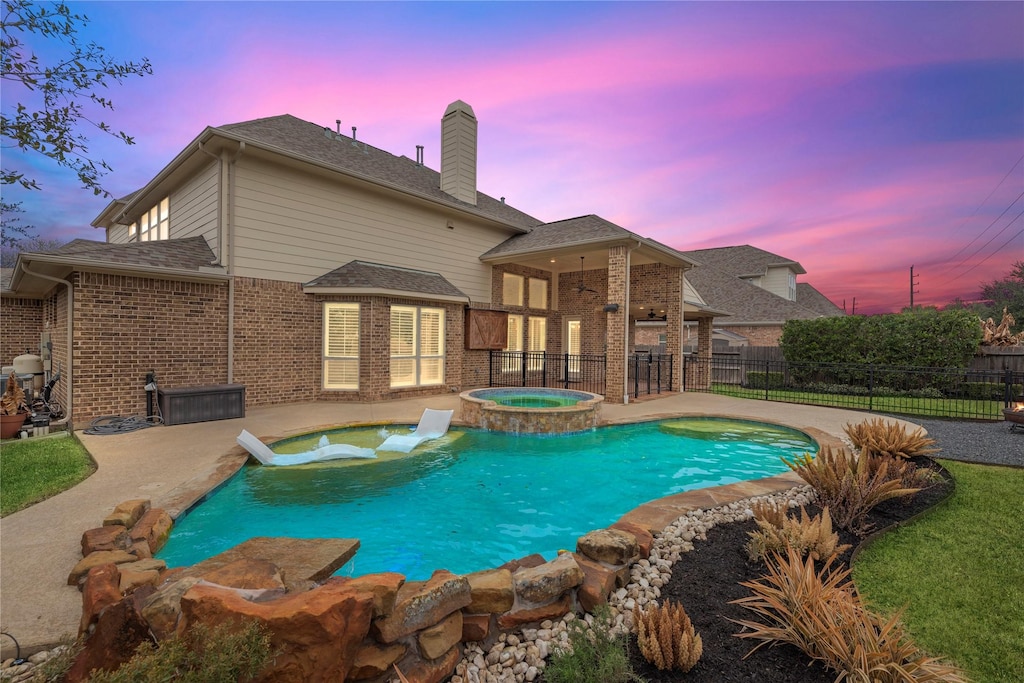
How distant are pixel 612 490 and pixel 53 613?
5032mm

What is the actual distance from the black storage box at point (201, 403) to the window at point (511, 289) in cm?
920

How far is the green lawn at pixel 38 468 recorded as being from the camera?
A: 4.13 meters

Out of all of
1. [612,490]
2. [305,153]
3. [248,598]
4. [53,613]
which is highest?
[305,153]

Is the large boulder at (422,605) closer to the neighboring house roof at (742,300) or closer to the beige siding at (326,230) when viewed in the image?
the beige siding at (326,230)

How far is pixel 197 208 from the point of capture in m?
10.3

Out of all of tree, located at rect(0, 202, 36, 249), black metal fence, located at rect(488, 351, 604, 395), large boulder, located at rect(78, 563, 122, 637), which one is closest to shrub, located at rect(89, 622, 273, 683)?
large boulder, located at rect(78, 563, 122, 637)

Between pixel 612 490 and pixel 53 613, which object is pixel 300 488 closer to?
pixel 53 613

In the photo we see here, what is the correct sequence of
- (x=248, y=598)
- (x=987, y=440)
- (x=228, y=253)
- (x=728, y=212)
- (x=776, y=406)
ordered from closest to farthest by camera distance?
(x=248, y=598)
(x=987, y=440)
(x=228, y=253)
(x=776, y=406)
(x=728, y=212)

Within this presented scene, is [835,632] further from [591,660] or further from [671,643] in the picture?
[591,660]

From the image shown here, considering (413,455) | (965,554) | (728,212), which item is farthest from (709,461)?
(728,212)

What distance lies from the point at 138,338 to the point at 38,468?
4045 millimetres

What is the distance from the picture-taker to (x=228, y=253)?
9344 millimetres

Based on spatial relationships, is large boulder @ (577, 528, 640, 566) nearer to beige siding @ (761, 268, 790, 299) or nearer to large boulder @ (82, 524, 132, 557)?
large boulder @ (82, 524, 132, 557)

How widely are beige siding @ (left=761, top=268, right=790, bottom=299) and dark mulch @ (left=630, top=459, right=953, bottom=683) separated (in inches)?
1095
